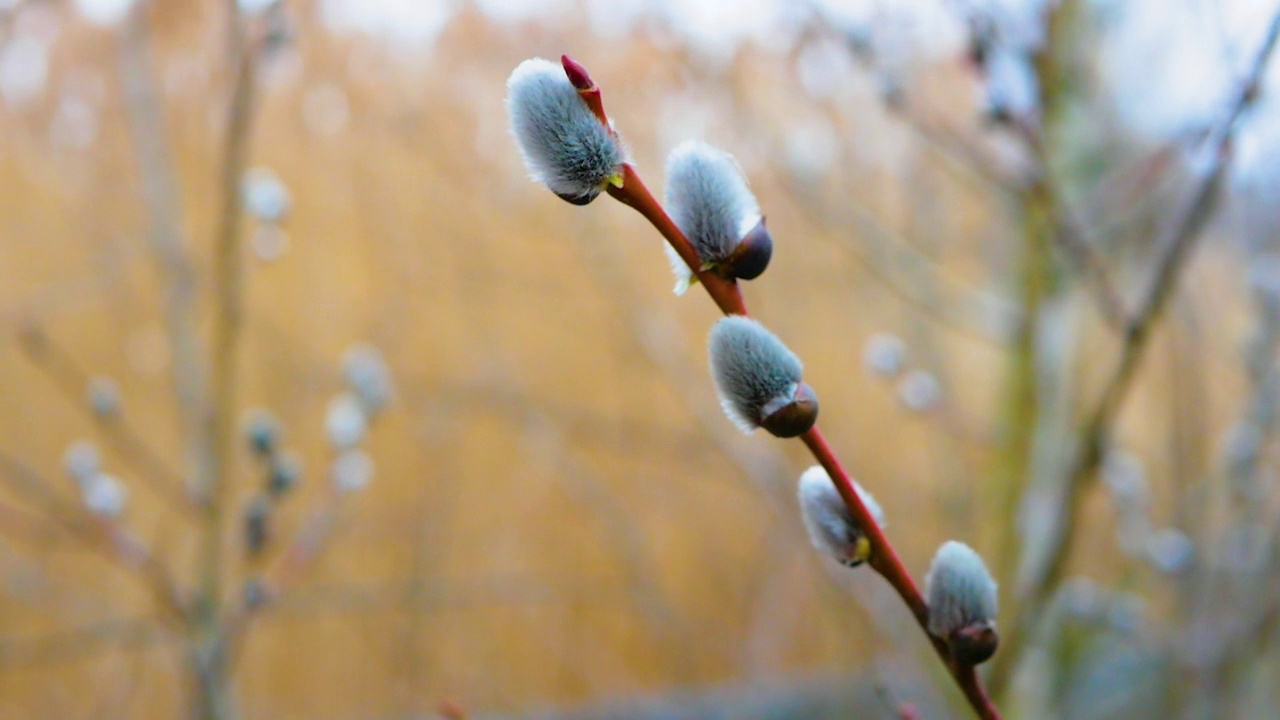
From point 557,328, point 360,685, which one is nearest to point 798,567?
point 557,328

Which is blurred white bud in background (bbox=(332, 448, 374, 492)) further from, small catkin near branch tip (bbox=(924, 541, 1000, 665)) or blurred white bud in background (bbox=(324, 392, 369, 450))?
small catkin near branch tip (bbox=(924, 541, 1000, 665))

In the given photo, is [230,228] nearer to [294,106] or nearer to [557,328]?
[294,106]

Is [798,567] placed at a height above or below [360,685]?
above

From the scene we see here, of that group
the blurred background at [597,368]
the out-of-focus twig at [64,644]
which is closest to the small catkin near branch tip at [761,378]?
the blurred background at [597,368]

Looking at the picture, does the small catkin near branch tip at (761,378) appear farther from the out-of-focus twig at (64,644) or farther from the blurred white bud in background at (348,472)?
the out-of-focus twig at (64,644)

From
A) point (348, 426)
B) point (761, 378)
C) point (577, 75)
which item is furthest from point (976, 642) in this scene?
point (348, 426)

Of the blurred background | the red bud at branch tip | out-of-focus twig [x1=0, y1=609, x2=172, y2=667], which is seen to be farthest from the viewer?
out-of-focus twig [x1=0, y1=609, x2=172, y2=667]

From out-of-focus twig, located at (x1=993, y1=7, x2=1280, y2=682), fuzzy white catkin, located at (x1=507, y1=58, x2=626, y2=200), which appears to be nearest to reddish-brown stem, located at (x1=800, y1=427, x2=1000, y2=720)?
fuzzy white catkin, located at (x1=507, y1=58, x2=626, y2=200)

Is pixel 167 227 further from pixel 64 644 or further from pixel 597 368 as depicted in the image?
pixel 597 368
